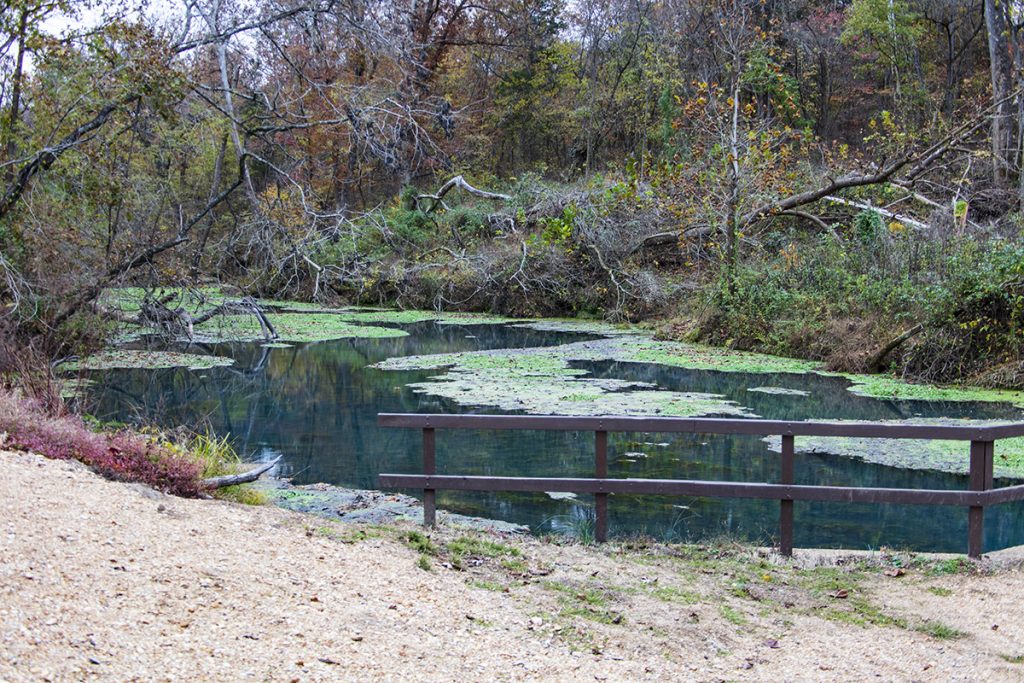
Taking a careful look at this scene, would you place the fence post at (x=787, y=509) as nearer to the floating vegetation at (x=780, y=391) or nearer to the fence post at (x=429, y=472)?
the fence post at (x=429, y=472)

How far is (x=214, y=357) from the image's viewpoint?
884 inches

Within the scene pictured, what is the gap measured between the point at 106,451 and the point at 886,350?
15.7 meters

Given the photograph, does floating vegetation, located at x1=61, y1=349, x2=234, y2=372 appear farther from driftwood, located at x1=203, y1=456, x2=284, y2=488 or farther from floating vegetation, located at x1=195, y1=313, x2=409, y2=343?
driftwood, located at x1=203, y1=456, x2=284, y2=488

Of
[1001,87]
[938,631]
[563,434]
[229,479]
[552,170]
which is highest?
[1001,87]

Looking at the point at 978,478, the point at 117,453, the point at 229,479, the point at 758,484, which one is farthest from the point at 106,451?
the point at 978,478

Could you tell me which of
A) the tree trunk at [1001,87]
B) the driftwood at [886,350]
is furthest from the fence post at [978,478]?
the tree trunk at [1001,87]

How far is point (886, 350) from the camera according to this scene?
1967cm

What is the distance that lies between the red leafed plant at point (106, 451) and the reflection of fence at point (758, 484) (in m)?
1.67

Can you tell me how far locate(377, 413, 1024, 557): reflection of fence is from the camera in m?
7.93

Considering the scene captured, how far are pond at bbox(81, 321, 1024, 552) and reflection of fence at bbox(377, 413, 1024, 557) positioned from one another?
4.13 feet

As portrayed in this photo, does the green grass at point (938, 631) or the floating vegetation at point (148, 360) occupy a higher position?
the floating vegetation at point (148, 360)

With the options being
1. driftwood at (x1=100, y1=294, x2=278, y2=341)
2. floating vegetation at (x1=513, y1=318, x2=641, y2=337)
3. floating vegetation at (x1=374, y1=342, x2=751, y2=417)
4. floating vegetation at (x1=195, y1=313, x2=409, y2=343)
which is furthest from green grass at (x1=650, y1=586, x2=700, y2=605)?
floating vegetation at (x1=513, y1=318, x2=641, y2=337)

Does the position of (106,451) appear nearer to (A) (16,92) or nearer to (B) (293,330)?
(A) (16,92)

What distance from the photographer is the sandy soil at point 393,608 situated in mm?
4891
